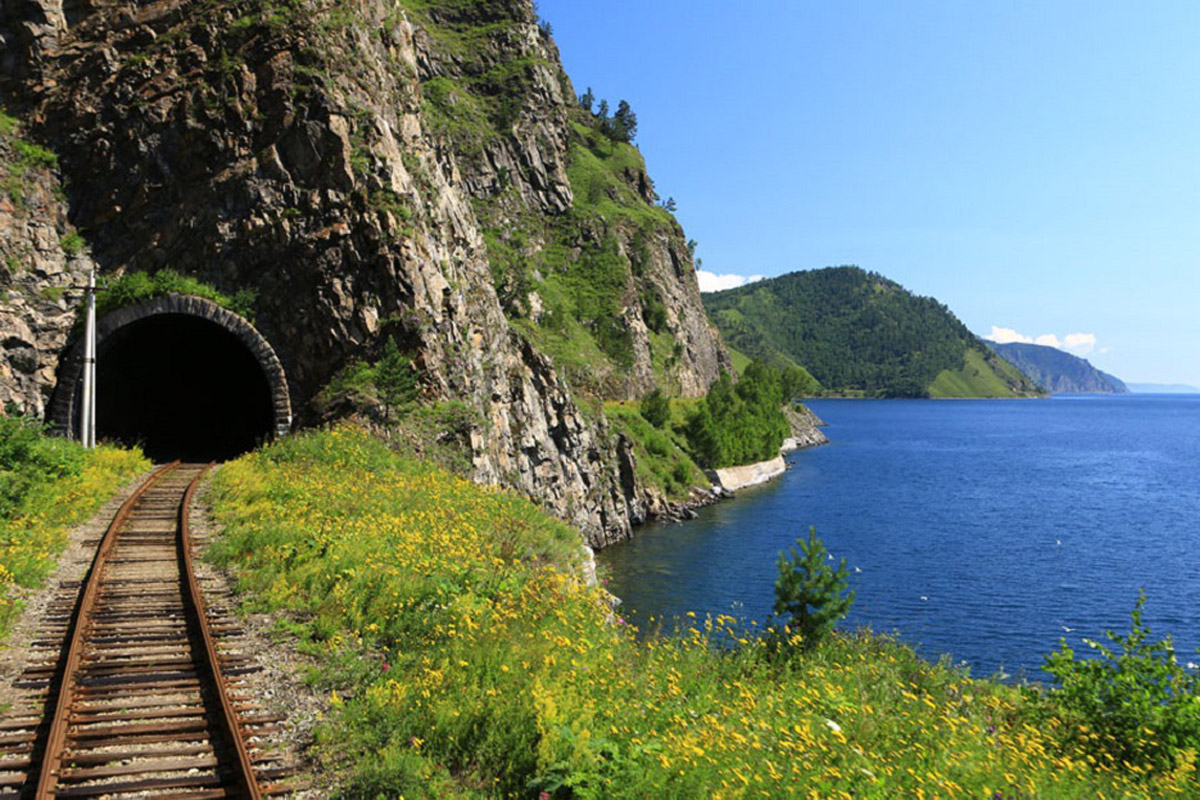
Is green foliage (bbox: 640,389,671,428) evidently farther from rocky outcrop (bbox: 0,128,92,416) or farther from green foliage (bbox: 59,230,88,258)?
rocky outcrop (bbox: 0,128,92,416)

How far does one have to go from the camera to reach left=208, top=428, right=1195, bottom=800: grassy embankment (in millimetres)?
7938

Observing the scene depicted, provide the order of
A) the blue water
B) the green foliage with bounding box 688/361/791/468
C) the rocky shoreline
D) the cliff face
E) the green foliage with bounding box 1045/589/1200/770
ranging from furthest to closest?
the green foliage with bounding box 688/361/791/468, the rocky shoreline, the blue water, the cliff face, the green foliage with bounding box 1045/589/1200/770

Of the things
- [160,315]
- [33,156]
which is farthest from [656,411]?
[33,156]

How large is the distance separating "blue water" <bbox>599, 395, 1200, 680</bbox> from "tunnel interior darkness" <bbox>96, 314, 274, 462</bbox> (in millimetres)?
25520

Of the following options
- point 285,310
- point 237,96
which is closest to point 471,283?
point 285,310

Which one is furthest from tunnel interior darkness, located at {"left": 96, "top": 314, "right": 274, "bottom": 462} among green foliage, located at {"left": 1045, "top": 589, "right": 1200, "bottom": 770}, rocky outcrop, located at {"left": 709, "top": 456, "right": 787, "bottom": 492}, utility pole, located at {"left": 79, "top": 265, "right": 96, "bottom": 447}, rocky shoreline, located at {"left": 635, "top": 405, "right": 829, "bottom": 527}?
rocky outcrop, located at {"left": 709, "top": 456, "right": 787, "bottom": 492}

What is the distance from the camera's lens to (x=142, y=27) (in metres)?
38.2

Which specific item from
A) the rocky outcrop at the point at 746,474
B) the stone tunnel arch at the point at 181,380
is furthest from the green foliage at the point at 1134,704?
the rocky outcrop at the point at 746,474

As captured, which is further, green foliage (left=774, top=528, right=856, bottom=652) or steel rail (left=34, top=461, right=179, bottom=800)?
green foliage (left=774, top=528, right=856, bottom=652)

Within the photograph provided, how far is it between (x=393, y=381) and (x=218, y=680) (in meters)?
24.2

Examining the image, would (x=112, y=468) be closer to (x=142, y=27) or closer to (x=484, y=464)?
(x=484, y=464)

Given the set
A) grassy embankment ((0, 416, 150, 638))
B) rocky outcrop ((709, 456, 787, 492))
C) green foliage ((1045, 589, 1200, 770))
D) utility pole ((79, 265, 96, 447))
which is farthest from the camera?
rocky outcrop ((709, 456, 787, 492))

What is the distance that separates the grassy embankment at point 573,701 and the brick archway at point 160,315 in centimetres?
1880

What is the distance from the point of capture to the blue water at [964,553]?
3897cm
